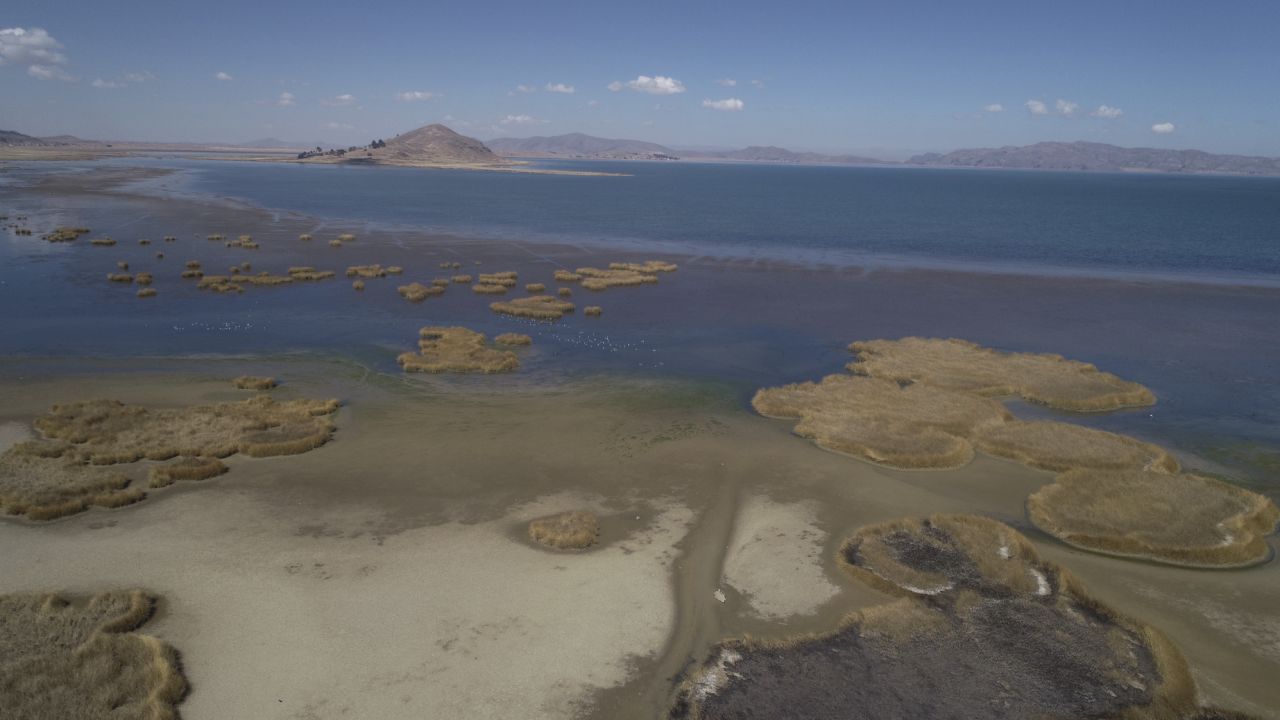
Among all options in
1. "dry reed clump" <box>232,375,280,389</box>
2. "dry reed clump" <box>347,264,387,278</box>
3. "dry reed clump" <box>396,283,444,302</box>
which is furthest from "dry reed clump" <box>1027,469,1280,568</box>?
"dry reed clump" <box>347,264,387,278</box>

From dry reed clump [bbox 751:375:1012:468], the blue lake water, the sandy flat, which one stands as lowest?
the sandy flat

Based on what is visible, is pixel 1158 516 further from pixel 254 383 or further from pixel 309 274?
pixel 309 274

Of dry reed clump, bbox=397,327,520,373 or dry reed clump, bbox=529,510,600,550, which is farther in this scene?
dry reed clump, bbox=397,327,520,373

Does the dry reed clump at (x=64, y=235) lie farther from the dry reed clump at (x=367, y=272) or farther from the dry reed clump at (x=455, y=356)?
the dry reed clump at (x=455, y=356)

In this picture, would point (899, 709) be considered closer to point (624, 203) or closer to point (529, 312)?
point (529, 312)

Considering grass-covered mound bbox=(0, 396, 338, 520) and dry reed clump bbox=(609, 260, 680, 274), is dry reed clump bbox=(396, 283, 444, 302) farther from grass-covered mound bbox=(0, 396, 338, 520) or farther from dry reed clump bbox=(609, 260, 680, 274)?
grass-covered mound bbox=(0, 396, 338, 520)

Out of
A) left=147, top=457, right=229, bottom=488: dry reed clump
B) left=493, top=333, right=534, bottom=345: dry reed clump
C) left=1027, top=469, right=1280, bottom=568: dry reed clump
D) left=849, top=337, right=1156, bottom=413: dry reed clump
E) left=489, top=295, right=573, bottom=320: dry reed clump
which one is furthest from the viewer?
left=489, top=295, right=573, bottom=320: dry reed clump
